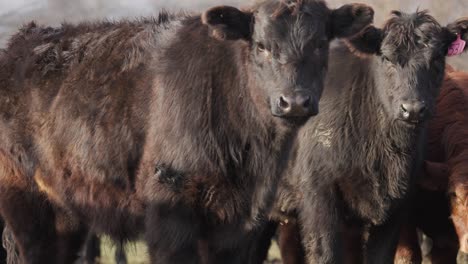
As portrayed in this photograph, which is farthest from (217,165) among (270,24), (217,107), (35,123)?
(35,123)

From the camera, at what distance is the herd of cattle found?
6.81 metres

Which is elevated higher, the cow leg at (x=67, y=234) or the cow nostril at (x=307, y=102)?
the cow nostril at (x=307, y=102)

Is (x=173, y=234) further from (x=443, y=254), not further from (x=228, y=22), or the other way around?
(x=443, y=254)

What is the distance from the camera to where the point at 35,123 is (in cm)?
782

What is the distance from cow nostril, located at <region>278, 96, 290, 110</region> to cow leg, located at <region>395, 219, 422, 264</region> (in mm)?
3711

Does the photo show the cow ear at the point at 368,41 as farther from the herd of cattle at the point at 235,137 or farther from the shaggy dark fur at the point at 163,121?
the shaggy dark fur at the point at 163,121

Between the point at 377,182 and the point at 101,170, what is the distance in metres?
2.36

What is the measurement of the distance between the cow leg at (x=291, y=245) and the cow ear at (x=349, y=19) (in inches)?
107

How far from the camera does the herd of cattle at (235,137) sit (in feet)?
22.4

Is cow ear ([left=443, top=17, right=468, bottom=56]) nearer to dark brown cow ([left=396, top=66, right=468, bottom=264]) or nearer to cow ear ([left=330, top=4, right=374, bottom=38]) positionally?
dark brown cow ([left=396, top=66, right=468, bottom=264])

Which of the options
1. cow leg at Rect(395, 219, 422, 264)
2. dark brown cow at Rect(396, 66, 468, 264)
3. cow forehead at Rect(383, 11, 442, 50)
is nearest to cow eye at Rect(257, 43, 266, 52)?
cow forehead at Rect(383, 11, 442, 50)

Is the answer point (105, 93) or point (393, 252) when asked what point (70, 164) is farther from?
point (393, 252)

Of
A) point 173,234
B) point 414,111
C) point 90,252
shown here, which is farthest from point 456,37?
point 90,252

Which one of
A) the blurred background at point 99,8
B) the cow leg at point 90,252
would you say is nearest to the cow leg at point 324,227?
the cow leg at point 90,252
